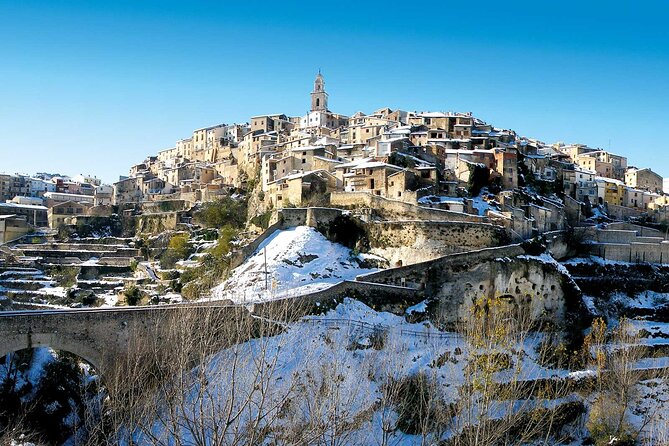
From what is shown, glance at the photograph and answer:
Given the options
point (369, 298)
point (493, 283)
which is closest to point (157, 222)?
point (369, 298)

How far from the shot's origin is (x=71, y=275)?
1802 inches

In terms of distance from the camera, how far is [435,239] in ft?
121

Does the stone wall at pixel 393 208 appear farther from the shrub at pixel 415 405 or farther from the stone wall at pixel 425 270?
the shrub at pixel 415 405

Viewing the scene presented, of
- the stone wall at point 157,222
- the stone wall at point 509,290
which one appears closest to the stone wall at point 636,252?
the stone wall at point 509,290

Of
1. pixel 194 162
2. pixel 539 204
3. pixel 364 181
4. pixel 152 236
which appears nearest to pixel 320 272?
pixel 364 181

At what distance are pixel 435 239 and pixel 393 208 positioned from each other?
422cm

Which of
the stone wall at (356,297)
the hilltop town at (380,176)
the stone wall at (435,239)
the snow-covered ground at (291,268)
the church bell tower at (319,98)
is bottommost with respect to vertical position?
the stone wall at (356,297)

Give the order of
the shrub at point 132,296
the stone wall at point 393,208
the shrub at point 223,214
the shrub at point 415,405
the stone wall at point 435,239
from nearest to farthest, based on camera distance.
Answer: the shrub at point 415,405 → the stone wall at point 435,239 → the shrub at point 132,296 → the stone wall at point 393,208 → the shrub at point 223,214

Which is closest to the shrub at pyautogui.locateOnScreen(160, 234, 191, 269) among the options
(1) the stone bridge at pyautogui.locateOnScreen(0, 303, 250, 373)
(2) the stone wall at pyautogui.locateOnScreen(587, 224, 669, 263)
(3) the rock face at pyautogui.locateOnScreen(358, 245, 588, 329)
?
(3) the rock face at pyautogui.locateOnScreen(358, 245, 588, 329)

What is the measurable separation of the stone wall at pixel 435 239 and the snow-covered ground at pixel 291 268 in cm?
232

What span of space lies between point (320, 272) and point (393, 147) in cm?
1775

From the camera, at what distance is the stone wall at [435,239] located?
1446 inches

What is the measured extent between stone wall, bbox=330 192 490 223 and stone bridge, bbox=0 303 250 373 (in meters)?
16.9

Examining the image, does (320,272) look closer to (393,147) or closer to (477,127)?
(393,147)
